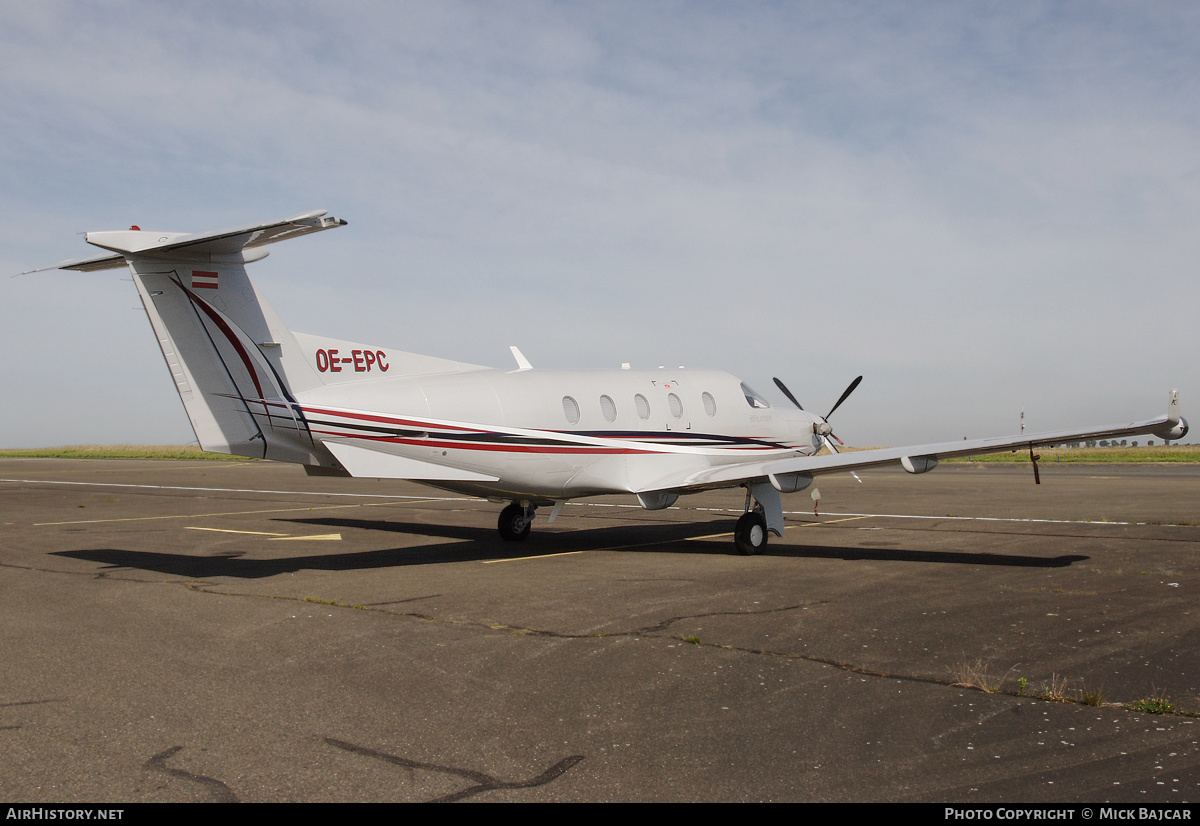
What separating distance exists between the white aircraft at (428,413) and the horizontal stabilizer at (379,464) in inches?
0.8

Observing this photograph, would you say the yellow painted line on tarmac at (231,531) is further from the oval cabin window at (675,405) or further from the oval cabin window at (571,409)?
the oval cabin window at (675,405)

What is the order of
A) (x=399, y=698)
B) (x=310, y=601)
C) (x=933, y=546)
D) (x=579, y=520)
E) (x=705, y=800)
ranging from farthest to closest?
1. (x=579, y=520)
2. (x=933, y=546)
3. (x=310, y=601)
4. (x=399, y=698)
5. (x=705, y=800)

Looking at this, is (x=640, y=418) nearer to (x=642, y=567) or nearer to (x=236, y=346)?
(x=642, y=567)

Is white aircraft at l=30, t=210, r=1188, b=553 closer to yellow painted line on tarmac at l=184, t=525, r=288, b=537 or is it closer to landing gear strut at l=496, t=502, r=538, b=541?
landing gear strut at l=496, t=502, r=538, b=541

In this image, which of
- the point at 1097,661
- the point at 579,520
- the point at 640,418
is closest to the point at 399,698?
the point at 1097,661

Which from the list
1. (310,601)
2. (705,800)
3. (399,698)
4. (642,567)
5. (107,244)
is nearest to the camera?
(705,800)

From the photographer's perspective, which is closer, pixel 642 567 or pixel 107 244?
pixel 107 244

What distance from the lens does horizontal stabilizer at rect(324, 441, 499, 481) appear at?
1242 centimetres

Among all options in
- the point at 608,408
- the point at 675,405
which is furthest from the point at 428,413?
the point at 675,405

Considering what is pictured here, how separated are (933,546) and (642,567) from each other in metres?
5.61

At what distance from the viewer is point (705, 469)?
53.3ft

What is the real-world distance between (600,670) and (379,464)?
20.8ft

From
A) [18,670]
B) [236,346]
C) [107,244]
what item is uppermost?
[107,244]

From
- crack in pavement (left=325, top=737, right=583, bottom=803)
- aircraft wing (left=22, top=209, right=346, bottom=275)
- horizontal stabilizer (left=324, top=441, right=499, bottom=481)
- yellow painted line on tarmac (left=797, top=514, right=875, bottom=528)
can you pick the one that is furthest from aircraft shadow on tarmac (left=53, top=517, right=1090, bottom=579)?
crack in pavement (left=325, top=737, right=583, bottom=803)
